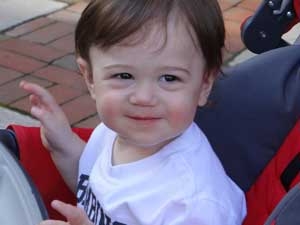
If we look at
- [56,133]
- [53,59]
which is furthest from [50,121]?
[53,59]

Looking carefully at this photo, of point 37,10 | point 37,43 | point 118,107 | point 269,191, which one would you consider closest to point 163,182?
point 118,107

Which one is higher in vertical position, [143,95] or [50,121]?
[143,95]

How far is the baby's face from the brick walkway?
5.10 ft

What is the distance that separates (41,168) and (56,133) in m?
0.08

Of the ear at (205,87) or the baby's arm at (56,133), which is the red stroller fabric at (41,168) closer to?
→ the baby's arm at (56,133)

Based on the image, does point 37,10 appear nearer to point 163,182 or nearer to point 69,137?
point 69,137

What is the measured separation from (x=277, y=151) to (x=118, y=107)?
1.28 ft

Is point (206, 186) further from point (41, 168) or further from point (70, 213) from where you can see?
point (41, 168)

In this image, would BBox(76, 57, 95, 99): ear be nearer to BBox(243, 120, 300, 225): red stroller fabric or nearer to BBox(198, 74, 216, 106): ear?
BBox(198, 74, 216, 106): ear

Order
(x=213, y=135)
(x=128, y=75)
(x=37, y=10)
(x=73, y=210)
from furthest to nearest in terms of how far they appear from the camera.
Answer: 1. (x=37, y=10)
2. (x=213, y=135)
3. (x=128, y=75)
4. (x=73, y=210)

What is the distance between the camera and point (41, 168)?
64.4 inches

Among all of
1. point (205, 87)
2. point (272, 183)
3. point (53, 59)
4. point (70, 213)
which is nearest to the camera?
point (70, 213)

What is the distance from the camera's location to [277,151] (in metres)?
1.54

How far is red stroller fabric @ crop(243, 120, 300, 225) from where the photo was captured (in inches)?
57.3
